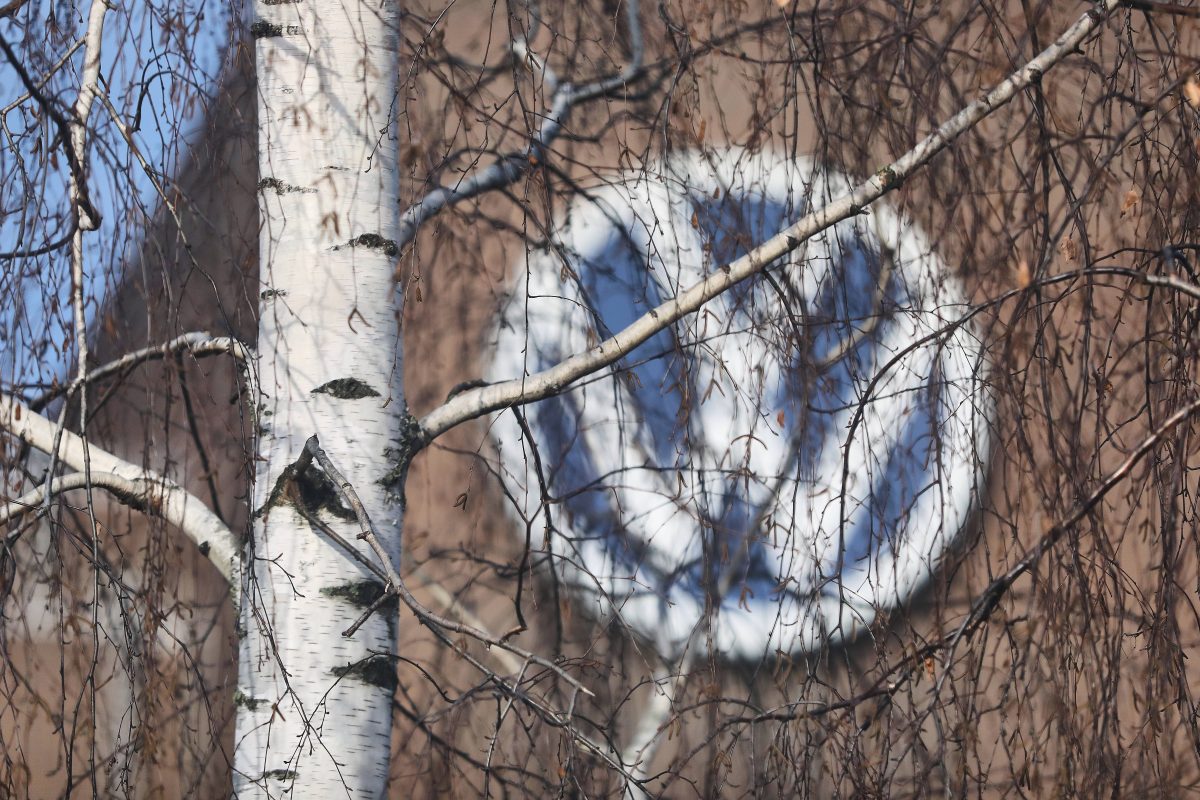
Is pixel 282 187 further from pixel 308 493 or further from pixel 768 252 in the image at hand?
pixel 768 252

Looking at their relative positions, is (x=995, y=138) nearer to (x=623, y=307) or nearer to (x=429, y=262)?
(x=623, y=307)

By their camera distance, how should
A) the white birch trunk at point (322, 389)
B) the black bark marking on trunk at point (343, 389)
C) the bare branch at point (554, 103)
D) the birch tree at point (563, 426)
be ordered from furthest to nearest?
the bare branch at point (554, 103), the black bark marking on trunk at point (343, 389), the white birch trunk at point (322, 389), the birch tree at point (563, 426)

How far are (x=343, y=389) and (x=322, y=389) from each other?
0.04 m

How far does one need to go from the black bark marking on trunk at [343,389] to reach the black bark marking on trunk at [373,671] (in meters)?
0.45

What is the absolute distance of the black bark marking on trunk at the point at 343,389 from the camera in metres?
2.03

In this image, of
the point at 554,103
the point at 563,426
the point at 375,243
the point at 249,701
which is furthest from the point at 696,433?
the point at 249,701

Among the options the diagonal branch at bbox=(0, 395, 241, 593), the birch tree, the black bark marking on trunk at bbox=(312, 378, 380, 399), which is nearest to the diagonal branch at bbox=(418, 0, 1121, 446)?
the birch tree

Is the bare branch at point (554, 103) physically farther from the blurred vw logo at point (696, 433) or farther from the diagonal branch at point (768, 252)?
the diagonal branch at point (768, 252)

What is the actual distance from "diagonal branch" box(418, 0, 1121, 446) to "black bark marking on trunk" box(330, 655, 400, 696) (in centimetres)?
41

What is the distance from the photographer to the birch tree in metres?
1.78

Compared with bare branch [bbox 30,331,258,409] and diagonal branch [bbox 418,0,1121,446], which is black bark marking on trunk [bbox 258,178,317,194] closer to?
bare branch [bbox 30,331,258,409]

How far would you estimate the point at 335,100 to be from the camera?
211cm

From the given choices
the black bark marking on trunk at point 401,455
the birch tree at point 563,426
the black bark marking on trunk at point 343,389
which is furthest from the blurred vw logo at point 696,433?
the black bark marking on trunk at point 343,389

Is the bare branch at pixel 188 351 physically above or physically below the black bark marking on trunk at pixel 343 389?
above
